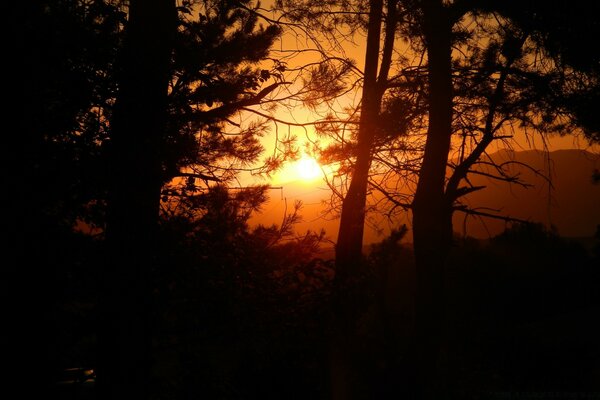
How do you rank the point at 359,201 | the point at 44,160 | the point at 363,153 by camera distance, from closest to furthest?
1. the point at 44,160
2. the point at 363,153
3. the point at 359,201

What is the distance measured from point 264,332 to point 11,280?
1703 mm

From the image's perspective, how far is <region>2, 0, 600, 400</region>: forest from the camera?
306 centimetres

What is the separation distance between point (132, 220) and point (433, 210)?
341 cm

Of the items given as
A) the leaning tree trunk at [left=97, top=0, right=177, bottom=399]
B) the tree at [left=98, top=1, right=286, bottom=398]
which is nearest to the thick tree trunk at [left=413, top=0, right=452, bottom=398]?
the tree at [left=98, top=1, right=286, bottom=398]

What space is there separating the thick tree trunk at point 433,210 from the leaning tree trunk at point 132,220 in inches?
123

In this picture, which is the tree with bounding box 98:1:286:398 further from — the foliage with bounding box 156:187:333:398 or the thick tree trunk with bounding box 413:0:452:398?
the thick tree trunk with bounding box 413:0:452:398

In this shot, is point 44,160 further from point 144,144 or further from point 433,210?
point 433,210

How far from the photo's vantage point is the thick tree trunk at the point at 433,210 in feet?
19.1

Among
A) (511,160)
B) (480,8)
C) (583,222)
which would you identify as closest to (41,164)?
(480,8)

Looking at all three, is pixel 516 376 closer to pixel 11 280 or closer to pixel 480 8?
pixel 480 8

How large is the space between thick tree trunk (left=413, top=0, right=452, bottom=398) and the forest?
2cm

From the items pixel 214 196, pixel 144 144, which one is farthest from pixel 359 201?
pixel 144 144

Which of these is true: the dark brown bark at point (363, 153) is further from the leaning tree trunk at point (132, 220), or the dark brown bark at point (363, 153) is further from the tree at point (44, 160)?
the tree at point (44, 160)

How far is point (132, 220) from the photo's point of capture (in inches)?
145
